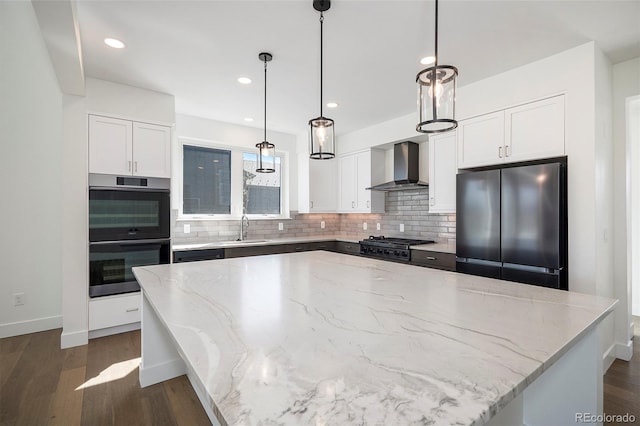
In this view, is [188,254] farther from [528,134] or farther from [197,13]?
[528,134]

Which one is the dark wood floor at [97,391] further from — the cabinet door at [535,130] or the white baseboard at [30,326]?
the cabinet door at [535,130]

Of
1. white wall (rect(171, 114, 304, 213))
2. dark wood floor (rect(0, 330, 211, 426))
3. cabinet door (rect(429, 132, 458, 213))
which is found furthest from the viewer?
white wall (rect(171, 114, 304, 213))

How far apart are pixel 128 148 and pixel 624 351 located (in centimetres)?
489

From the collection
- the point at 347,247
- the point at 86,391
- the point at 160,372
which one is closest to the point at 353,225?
the point at 347,247

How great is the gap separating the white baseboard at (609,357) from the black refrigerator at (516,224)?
2.24 feet

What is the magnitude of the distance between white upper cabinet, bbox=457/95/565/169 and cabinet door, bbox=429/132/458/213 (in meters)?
0.26

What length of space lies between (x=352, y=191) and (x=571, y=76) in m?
2.95

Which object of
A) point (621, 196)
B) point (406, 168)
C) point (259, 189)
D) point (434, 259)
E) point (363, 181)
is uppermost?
point (406, 168)

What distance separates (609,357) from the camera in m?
2.58

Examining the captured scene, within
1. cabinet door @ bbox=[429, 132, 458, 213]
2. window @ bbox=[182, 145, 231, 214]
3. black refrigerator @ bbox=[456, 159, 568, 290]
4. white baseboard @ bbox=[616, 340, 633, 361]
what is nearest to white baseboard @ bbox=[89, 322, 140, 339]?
window @ bbox=[182, 145, 231, 214]

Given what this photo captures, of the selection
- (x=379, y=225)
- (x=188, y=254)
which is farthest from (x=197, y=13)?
(x=379, y=225)

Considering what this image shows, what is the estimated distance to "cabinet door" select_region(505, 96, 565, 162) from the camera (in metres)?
2.52

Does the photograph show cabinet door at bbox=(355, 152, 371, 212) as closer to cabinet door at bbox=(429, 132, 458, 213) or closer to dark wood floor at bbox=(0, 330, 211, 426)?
cabinet door at bbox=(429, 132, 458, 213)

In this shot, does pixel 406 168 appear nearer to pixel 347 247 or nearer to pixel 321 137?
pixel 347 247
